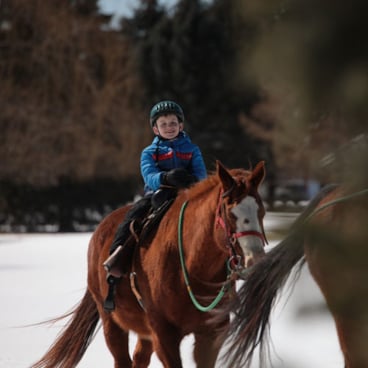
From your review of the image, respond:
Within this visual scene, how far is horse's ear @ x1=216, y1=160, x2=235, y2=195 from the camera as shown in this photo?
4250mm

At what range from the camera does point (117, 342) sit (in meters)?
5.49

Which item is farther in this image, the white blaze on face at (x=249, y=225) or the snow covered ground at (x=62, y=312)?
the white blaze on face at (x=249, y=225)

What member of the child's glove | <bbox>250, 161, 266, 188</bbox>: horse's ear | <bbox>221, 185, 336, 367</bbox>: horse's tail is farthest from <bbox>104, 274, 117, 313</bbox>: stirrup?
<bbox>221, 185, 336, 367</bbox>: horse's tail

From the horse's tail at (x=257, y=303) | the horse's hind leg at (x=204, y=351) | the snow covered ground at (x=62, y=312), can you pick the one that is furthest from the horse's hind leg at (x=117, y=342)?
the horse's tail at (x=257, y=303)

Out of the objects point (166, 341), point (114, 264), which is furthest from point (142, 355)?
point (166, 341)

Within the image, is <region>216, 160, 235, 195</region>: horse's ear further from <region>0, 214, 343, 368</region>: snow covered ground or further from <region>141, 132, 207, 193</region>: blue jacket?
<region>141, 132, 207, 193</region>: blue jacket

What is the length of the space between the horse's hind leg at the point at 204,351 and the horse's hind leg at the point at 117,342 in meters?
1.06

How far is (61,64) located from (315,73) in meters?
28.6

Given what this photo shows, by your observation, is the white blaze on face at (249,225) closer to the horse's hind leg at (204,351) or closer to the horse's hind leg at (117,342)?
the horse's hind leg at (204,351)

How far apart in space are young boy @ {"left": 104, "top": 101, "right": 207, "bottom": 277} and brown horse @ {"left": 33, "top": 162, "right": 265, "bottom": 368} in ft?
0.50

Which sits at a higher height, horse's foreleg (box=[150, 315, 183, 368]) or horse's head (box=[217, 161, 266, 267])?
horse's head (box=[217, 161, 266, 267])

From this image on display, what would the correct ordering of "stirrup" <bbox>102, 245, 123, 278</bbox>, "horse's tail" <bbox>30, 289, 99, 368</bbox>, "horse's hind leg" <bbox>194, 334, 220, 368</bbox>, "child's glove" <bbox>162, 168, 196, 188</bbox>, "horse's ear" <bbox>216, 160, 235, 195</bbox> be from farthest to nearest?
"horse's tail" <bbox>30, 289, 99, 368</bbox>, "stirrup" <bbox>102, 245, 123, 278</bbox>, "child's glove" <bbox>162, 168, 196, 188</bbox>, "horse's hind leg" <bbox>194, 334, 220, 368</bbox>, "horse's ear" <bbox>216, 160, 235, 195</bbox>

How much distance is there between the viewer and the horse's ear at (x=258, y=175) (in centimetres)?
426

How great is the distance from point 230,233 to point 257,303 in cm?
169
